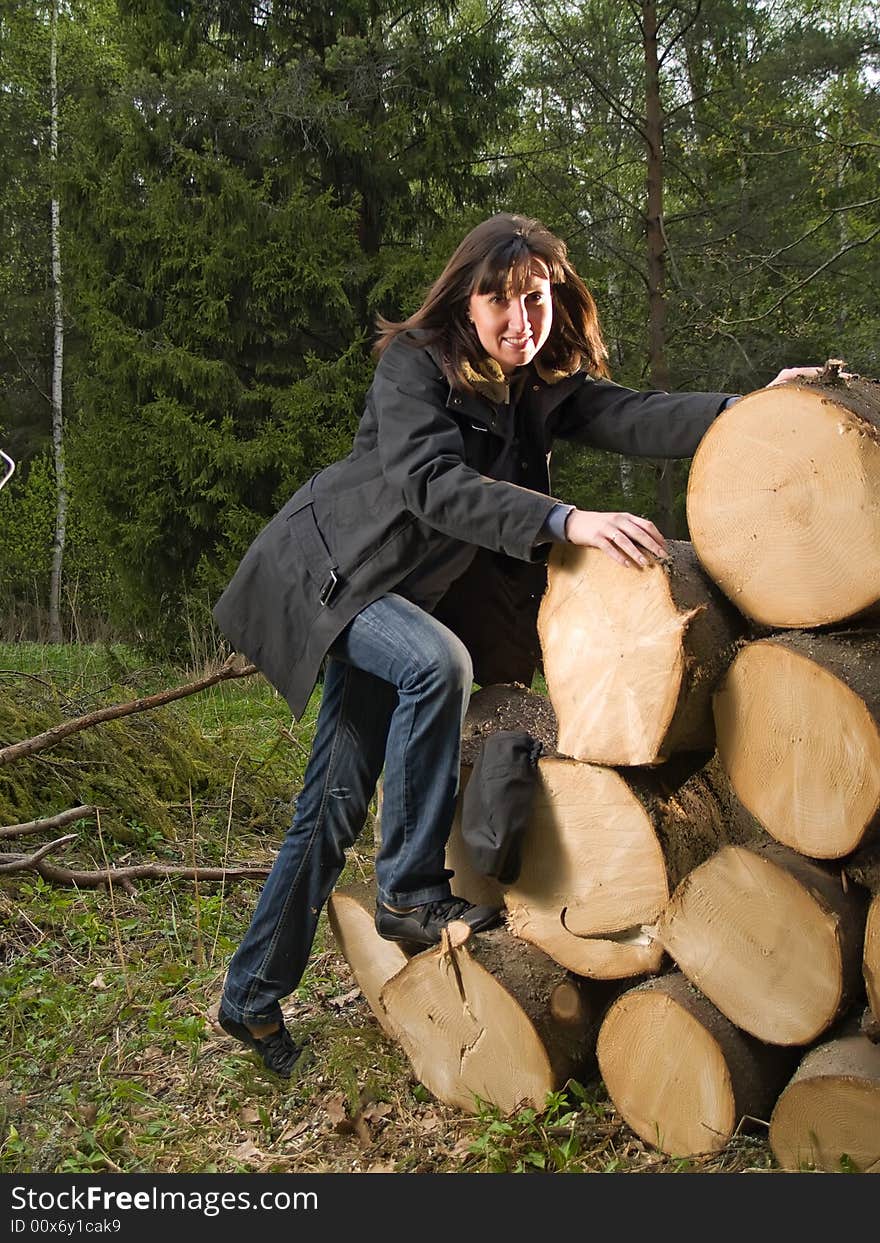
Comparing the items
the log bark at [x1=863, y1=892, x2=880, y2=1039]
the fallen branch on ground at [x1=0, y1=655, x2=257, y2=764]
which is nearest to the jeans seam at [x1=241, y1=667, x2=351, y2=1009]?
the fallen branch on ground at [x1=0, y1=655, x2=257, y2=764]

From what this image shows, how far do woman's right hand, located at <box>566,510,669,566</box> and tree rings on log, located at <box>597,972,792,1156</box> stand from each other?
0.90m

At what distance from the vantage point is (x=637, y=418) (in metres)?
2.54

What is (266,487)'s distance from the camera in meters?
9.84

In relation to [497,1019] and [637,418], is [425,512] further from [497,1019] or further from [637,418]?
[497,1019]

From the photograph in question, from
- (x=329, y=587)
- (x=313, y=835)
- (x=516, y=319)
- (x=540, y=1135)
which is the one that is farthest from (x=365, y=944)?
(x=516, y=319)

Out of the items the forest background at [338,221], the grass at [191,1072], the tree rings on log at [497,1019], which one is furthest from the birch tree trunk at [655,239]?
the tree rings on log at [497,1019]

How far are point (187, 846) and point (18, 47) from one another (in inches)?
589

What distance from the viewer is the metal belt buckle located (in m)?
2.49

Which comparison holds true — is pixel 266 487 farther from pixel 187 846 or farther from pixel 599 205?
pixel 187 846

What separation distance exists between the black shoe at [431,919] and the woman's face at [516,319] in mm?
1227

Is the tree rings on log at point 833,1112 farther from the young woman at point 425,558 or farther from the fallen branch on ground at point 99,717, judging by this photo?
the fallen branch on ground at point 99,717

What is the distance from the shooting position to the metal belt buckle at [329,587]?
2.49m

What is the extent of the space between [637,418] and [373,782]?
3.49ft

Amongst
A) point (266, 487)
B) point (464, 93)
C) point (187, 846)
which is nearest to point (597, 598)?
point (187, 846)
